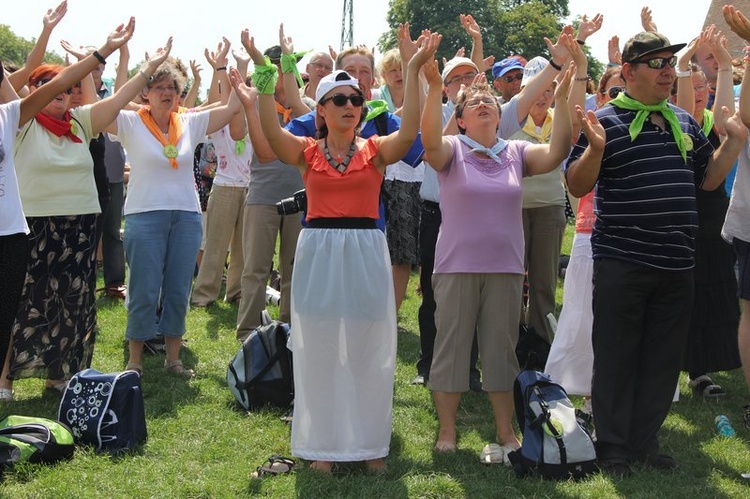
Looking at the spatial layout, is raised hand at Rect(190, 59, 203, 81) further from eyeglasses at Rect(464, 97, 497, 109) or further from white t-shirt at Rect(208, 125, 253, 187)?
eyeglasses at Rect(464, 97, 497, 109)

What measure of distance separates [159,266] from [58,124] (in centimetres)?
133

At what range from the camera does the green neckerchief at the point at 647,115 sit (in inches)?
190

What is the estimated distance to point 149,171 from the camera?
21.7 feet

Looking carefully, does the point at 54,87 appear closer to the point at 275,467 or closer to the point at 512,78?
the point at 275,467

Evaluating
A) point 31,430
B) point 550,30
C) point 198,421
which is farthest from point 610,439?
point 550,30

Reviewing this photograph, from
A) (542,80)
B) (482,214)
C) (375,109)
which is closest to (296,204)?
(375,109)

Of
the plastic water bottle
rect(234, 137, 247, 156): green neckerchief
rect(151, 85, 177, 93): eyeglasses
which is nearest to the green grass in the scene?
the plastic water bottle

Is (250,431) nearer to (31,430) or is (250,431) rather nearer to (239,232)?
(31,430)

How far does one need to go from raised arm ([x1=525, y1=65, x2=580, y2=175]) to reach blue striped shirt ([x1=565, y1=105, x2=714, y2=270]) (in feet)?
0.47

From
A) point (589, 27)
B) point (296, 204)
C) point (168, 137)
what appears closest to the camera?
point (296, 204)

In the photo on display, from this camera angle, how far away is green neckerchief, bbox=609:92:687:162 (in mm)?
4824

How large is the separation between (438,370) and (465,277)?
594 mm

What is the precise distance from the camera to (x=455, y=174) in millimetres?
5266

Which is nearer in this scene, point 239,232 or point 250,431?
point 250,431
